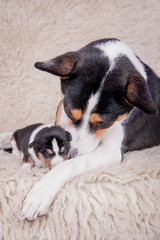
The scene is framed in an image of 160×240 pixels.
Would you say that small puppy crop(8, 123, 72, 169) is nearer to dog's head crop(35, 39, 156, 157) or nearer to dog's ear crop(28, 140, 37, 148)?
dog's ear crop(28, 140, 37, 148)

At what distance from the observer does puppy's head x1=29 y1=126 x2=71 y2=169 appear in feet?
6.63

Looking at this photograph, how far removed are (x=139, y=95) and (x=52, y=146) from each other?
0.86 m

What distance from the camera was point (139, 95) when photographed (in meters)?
1.52

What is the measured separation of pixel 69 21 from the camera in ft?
9.87

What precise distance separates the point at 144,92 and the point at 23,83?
6.26 ft

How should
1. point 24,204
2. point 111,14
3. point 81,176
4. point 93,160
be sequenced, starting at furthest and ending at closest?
point 111,14 → point 93,160 → point 81,176 → point 24,204

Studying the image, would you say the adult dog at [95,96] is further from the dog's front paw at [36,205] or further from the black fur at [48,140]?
the black fur at [48,140]

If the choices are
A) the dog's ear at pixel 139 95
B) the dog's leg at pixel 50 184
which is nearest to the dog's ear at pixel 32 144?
the dog's leg at pixel 50 184

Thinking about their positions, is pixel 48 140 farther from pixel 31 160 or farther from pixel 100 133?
pixel 100 133

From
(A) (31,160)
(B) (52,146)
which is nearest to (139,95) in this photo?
(B) (52,146)

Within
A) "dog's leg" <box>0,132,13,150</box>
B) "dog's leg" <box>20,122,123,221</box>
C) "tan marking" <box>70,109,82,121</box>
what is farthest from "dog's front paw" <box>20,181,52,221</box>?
"dog's leg" <box>0,132,13,150</box>

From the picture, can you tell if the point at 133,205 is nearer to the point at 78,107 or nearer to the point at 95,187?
the point at 95,187

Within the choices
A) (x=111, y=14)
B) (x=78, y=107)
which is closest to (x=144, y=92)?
(x=78, y=107)

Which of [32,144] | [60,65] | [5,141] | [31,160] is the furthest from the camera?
[5,141]
